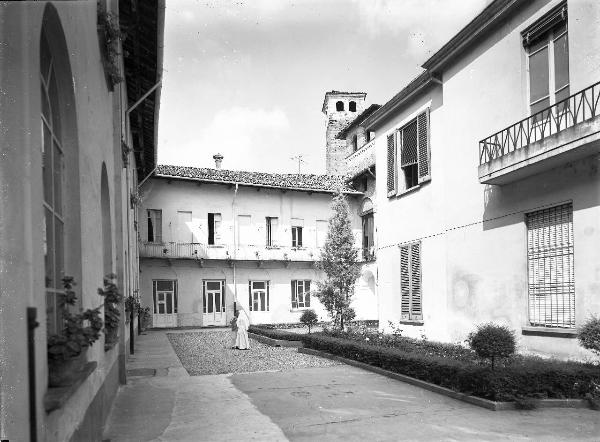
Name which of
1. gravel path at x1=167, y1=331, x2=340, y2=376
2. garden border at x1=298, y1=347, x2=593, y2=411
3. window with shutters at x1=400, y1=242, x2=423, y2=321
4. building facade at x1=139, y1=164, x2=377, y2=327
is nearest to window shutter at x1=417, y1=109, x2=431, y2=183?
window with shutters at x1=400, y1=242, x2=423, y2=321

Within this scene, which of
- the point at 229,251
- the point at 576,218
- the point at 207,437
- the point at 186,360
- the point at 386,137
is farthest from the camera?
the point at 229,251

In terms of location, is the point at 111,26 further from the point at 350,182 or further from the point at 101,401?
the point at 350,182

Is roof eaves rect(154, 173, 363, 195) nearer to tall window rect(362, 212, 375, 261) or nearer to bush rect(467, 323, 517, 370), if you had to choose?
tall window rect(362, 212, 375, 261)

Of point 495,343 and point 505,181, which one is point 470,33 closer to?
point 505,181

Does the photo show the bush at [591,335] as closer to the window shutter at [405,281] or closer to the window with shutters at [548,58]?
the window with shutters at [548,58]

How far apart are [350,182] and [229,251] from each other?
8.49 m

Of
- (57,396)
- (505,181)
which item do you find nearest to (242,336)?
(505,181)

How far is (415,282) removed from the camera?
53.6 ft

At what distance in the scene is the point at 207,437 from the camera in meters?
6.90

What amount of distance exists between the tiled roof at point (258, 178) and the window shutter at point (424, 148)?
16.5 metres

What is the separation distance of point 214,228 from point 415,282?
57.9 ft

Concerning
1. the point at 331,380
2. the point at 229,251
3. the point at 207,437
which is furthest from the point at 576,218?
the point at 229,251

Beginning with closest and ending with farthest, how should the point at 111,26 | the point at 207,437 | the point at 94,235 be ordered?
1. the point at 94,235
2. the point at 207,437
3. the point at 111,26

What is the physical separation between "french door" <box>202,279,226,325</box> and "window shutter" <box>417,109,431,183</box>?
59.6ft
